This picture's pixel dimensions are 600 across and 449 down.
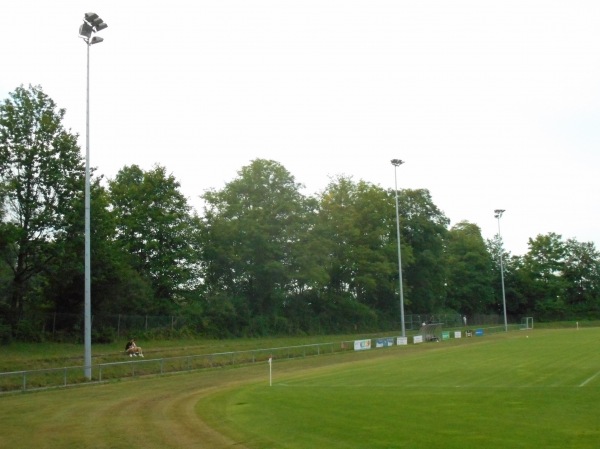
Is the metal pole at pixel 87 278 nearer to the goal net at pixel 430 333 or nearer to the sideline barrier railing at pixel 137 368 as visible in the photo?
the sideline barrier railing at pixel 137 368

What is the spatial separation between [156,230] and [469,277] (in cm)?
8030

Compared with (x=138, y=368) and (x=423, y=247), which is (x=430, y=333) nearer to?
(x=423, y=247)

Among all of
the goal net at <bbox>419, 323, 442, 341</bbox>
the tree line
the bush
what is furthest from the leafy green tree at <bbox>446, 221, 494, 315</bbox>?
the bush

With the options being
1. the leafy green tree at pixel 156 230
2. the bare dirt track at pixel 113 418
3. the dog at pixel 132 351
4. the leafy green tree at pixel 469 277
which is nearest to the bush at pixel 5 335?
the dog at pixel 132 351

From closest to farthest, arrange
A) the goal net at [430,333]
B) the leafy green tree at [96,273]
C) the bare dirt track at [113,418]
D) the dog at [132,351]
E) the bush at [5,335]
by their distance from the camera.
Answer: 1. the bare dirt track at [113,418]
2. the bush at [5,335]
3. the dog at [132,351]
4. the leafy green tree at [96,273]
5. the goal net at [430,333]

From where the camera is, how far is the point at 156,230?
2372 inches

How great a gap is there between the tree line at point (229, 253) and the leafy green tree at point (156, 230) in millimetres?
134

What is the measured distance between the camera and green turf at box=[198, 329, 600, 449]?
13945mm

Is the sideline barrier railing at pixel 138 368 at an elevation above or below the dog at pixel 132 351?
below

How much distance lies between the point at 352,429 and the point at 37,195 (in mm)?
33402

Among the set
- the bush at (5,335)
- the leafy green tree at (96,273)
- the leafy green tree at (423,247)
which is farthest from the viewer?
the leafy green tree at (423,247)

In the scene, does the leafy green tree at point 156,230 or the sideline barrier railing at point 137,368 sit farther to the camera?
the leafy green tree at point 156,230

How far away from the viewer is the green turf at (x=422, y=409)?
13.9 meters

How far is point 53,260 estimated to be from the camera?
136ft
